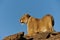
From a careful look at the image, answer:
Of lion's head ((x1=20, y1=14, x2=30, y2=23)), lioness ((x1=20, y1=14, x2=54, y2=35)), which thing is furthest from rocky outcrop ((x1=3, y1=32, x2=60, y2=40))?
lion's head ((x1=20, y1=14, x2=30, y2=23))

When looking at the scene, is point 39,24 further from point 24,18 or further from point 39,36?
point 39,36

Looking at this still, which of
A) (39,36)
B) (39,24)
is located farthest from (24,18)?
(39,36)

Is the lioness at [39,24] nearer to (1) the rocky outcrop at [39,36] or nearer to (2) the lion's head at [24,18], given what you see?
(2) the lion's head at [24,18]

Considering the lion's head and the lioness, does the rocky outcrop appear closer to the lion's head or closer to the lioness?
the lioness

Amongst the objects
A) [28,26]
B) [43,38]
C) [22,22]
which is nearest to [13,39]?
[43,38]

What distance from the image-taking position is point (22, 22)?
76.9 feet

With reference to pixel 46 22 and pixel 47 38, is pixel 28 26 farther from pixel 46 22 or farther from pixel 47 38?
pixel 47 38

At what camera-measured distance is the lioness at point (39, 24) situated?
19.3 m

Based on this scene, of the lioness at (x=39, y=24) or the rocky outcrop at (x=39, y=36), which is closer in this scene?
the rocky outcrop at (x=39, y=36)

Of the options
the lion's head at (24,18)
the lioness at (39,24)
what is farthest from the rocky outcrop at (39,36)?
the lion's head at (24,18)

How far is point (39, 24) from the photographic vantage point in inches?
811

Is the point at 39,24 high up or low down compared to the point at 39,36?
up

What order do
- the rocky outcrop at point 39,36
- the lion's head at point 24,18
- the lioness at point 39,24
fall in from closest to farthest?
the rocky outcrop at point 39,36
the lioness at point 39,24
the lion's head at point 24,18

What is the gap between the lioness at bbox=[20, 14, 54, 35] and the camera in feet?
63.3
